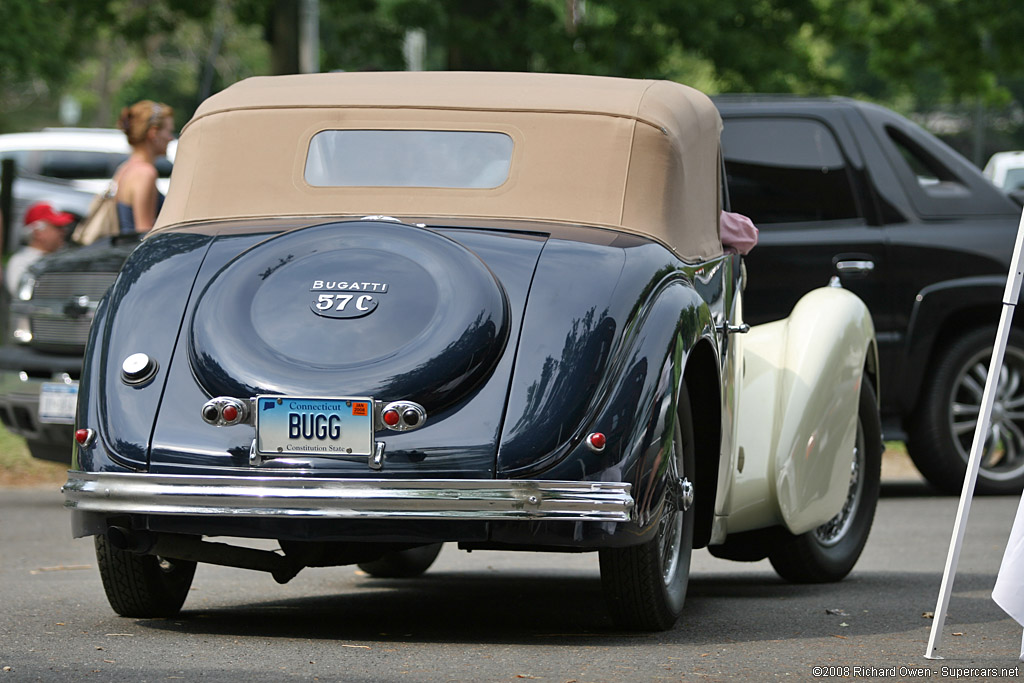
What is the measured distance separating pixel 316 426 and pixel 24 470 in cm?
754

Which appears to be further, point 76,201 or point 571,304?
point 76,201

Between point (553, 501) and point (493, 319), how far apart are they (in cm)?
55

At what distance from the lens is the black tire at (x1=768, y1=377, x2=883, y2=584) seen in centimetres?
721

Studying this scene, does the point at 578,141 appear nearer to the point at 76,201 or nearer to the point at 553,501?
the point at 553,501

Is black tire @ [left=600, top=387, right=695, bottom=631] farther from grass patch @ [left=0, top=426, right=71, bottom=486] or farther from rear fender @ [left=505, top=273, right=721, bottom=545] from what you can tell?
grass patch @ [left=0, top=426, right=71, bottom=486]

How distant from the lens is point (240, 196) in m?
6.10

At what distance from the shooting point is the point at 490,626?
19.4ft

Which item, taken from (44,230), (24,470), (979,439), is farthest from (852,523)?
(44,230)

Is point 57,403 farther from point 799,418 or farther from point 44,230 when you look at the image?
point 799,418

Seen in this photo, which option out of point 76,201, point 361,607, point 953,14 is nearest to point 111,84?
point 76,201

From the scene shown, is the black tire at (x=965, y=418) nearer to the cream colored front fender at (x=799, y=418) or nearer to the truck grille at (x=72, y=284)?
the cream colored front fender at (x=799, y=418)

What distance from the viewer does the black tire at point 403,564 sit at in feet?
24.7

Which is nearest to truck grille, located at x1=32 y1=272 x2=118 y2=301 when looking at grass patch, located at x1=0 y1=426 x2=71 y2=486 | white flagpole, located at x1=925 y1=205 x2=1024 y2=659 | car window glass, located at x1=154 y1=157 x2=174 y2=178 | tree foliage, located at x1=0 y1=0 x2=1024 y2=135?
grass patch, located at x1=0 y1=426 x2=71 y2=486

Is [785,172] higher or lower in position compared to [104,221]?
higher
